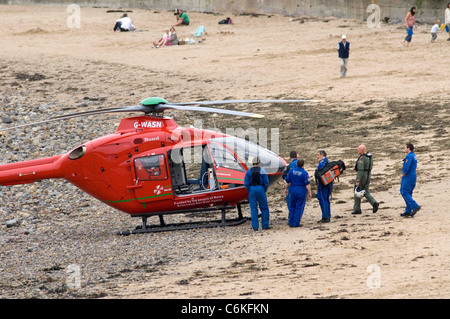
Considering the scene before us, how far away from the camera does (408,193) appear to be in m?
14.5

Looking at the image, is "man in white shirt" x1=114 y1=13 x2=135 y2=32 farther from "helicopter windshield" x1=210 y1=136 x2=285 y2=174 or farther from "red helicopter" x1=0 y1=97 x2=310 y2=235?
"helicopter windshield" x1=210 y1=136 x2=285 y2=174

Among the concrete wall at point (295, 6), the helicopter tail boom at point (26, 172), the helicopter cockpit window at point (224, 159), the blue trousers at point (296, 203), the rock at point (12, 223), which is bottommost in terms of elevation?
the rock at point (12, 223)

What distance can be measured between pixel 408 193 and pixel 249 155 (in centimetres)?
323

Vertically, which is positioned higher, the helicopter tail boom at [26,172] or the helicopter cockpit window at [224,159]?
the helicopter cockpit window at [224,159]

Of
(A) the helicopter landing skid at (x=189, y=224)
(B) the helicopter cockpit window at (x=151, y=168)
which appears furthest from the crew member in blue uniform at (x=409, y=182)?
(B) the helicopter cockpit window at (x=151, y=168)

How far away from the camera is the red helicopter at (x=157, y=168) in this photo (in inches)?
598

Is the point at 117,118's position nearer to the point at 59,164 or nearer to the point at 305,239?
the point at 59,164

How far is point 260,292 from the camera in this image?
35.7ft

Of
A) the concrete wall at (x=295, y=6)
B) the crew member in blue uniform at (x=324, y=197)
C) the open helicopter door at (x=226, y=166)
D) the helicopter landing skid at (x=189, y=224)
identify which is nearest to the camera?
the crew member in blue uniform at (x=324, y=197)

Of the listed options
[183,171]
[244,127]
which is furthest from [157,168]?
[244,127]

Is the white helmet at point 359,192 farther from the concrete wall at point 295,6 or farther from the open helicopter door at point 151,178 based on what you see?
the concrete wall at point 295,6

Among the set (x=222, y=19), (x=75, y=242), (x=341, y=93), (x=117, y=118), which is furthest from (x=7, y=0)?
(x=75, y=242)

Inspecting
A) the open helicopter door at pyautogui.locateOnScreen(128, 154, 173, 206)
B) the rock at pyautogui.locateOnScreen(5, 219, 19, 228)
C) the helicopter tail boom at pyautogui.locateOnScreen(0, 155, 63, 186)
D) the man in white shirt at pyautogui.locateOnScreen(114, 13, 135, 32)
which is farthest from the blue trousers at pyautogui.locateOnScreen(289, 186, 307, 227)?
the man in white shirt at pyautogui.locateOnScreen(114, 13, 135, 32)

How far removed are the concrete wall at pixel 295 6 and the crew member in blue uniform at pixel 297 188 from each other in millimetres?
22708
